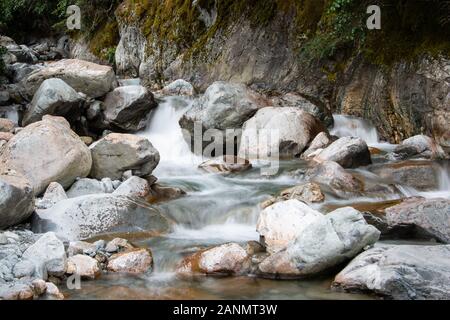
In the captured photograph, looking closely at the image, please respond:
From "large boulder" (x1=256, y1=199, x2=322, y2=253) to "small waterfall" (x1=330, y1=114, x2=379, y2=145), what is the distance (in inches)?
206

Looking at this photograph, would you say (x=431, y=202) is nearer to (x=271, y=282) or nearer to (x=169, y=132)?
(x=271, y=282)

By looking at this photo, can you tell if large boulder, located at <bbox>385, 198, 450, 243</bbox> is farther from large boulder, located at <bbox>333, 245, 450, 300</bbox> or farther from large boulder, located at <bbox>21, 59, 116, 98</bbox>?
large boulder, located at <bbox>21, 59, 116, 98</bbox>

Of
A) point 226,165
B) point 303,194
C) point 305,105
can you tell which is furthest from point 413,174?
point 305,105

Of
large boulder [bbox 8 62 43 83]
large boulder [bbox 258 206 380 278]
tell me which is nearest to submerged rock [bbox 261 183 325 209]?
large boulder [bbox 258 206 380 278]

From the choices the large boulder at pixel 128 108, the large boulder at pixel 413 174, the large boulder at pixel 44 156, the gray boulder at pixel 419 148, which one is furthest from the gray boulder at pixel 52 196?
the gray boulder at pixel 419 148

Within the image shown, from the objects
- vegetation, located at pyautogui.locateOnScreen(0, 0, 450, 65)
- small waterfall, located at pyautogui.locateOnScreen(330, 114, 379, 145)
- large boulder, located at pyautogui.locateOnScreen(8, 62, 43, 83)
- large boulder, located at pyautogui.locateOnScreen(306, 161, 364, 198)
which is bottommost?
large boulder, located at pyautogui.locateOnScreen(306, 161, 364, 198)

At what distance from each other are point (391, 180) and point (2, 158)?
18.8 feet

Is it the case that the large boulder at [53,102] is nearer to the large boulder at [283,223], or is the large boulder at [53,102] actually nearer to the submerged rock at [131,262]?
the submerged rock at [131,262]

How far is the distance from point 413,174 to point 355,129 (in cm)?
292

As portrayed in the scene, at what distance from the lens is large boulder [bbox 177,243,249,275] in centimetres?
528

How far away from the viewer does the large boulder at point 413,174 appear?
314 inches

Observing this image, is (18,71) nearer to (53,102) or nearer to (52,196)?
(53,102)

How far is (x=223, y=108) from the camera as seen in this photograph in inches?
426

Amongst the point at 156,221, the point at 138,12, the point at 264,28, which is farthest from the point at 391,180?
the point at 138,12
